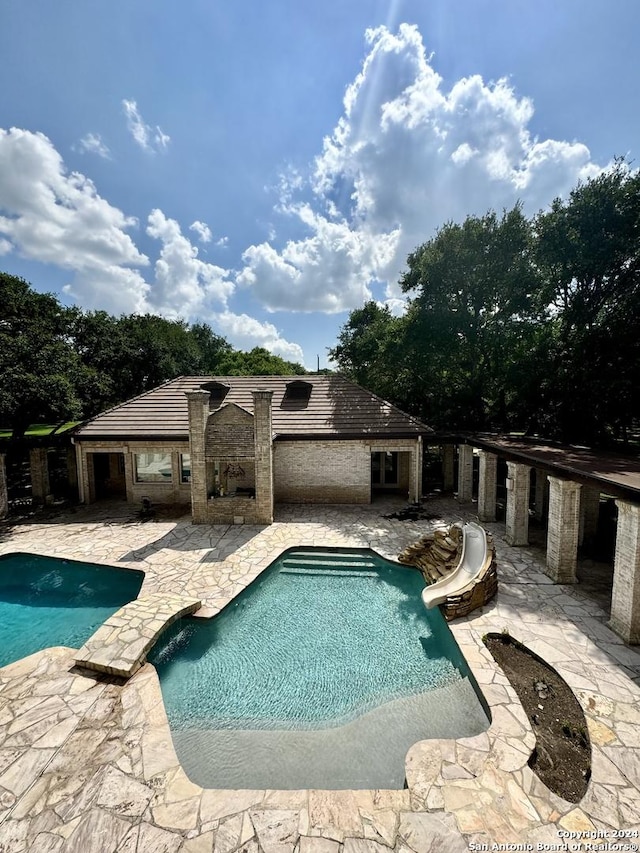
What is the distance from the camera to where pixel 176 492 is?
15.7 metres

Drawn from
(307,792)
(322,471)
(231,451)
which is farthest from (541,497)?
(307,792)

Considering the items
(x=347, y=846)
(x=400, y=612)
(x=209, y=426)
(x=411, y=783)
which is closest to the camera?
(x=347, y=846)

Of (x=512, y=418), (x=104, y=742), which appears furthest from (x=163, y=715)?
(x=512, y=418)

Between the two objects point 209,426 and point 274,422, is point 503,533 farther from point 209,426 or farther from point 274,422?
point 209,426

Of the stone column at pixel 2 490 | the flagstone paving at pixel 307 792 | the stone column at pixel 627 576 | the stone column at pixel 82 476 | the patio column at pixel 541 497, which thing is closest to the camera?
Result: the flagstone paving at pixel 307 792

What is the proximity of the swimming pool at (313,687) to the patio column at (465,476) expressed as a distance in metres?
8.26

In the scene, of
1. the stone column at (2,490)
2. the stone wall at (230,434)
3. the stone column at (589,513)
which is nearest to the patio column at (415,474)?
the stone column at (589,513)

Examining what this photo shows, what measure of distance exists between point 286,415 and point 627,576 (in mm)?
13047

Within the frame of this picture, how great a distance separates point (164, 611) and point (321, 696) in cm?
392

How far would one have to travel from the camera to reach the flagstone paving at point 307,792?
3678mm

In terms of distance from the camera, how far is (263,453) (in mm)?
12859

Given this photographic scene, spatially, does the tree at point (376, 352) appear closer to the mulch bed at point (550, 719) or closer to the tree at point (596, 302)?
the tree at point (596, 302)

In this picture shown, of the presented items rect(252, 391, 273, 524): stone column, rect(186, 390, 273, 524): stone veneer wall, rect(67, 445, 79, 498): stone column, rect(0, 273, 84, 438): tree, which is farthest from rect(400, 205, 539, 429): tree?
rect(67, 445, 79, 498): stone column

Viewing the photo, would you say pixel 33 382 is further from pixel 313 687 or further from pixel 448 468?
pixel 448 468
